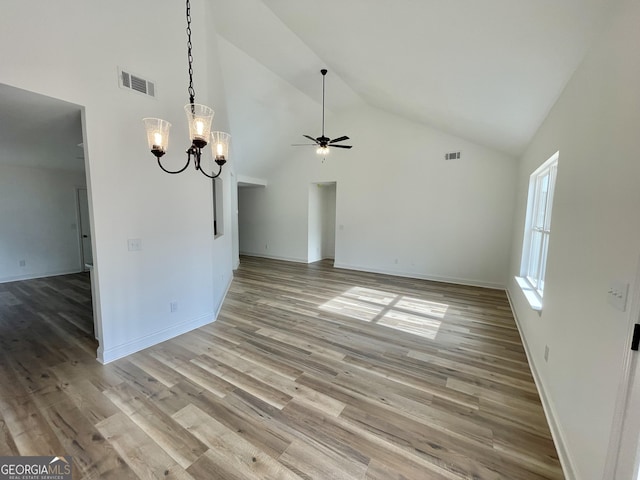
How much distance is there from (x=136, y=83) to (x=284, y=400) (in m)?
3.24

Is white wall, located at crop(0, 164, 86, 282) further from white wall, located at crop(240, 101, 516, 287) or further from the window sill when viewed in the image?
the window sill

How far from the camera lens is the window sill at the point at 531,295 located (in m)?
2.50

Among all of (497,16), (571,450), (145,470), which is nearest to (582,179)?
(497,16)

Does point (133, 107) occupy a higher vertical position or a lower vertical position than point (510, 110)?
lower

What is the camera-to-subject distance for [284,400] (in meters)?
2.01

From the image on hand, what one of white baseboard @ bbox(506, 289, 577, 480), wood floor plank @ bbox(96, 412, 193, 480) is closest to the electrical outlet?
wood floor plank @ bbox(96, 412, 193, 480)

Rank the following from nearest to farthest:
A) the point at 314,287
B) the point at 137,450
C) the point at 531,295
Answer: the point at 137,450 < the point at 531,295 < the point at 314,287

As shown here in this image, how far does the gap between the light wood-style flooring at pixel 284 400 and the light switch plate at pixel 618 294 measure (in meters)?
1.10

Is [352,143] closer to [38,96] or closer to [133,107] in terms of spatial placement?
[133,107]

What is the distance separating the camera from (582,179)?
1.62 meters

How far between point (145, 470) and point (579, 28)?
3.66 metres

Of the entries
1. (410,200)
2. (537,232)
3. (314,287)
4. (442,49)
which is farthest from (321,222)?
(442,49)

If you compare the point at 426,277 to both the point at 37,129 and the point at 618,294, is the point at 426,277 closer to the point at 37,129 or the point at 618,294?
the point at 618,294

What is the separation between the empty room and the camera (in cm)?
143
